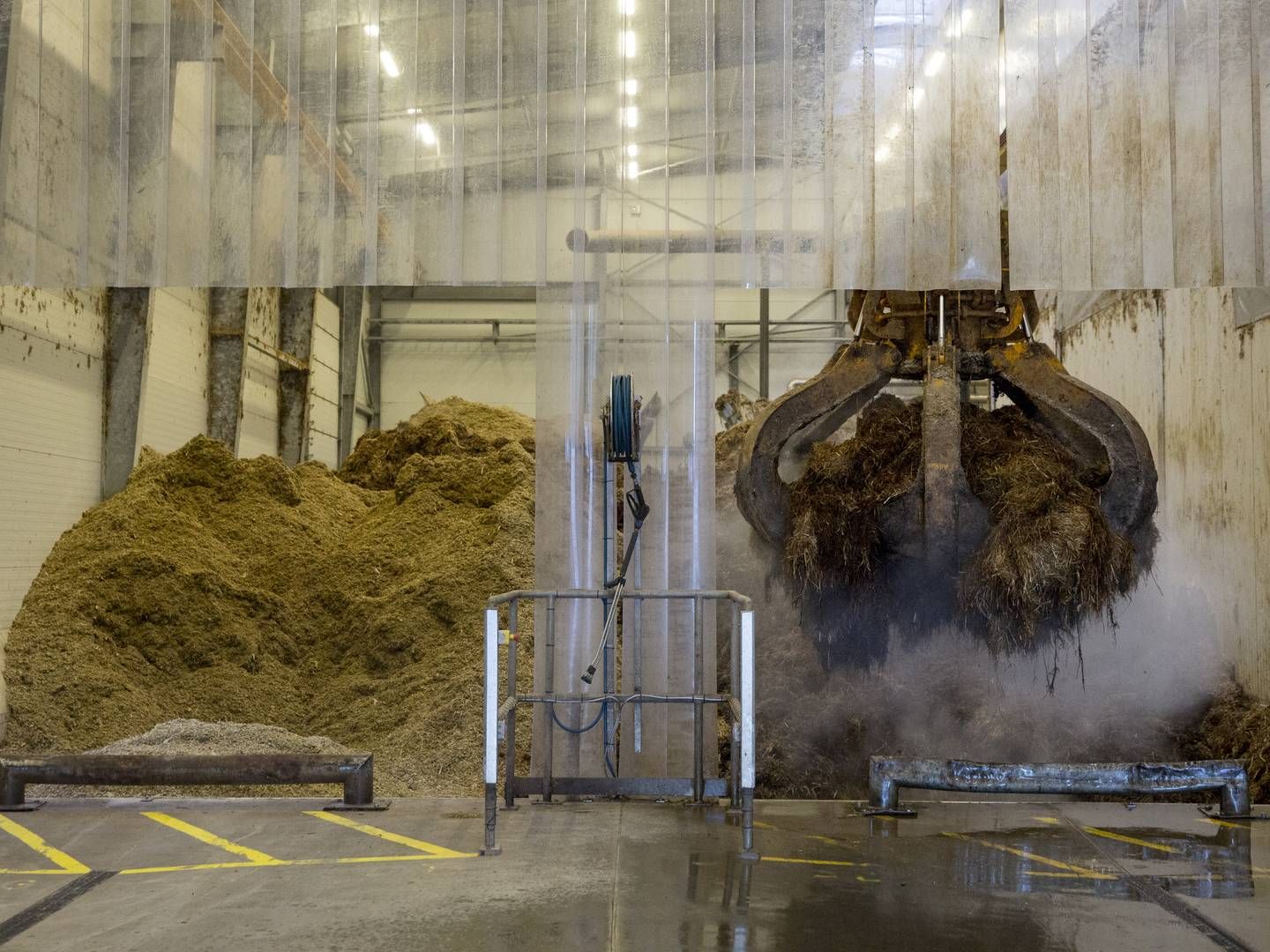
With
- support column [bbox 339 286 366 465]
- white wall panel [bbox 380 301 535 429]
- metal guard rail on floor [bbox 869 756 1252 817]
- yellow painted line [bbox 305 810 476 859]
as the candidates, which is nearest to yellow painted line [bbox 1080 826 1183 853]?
metal guard rail on floor [bbox 869 756 1252 817]

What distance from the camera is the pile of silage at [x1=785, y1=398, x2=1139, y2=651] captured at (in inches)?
230

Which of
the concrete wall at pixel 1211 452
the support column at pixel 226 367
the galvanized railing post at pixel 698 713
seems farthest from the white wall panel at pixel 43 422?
the concrete wall at pixel 1211 452

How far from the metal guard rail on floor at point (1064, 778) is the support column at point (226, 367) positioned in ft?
29.6

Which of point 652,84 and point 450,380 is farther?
point 450,380

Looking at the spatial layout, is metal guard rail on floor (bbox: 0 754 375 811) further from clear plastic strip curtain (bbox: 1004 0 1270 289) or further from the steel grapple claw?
clear plastic strip curtain (bbox: 1004 0 1270 289)

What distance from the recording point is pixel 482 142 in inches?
223

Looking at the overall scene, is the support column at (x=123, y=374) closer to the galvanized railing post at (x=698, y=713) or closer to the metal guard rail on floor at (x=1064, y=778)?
the galvanized railing post at (x=698, y=713)

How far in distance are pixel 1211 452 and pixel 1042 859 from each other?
4826 mm

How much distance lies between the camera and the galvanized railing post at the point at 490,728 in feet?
14.7

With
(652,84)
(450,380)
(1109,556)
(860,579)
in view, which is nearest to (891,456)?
(860,579)

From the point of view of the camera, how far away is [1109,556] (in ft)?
19.2

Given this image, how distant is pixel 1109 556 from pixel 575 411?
9.13ft

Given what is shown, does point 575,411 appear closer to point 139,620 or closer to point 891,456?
point 891,456

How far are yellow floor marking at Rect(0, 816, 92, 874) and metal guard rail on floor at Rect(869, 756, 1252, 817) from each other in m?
3.31
